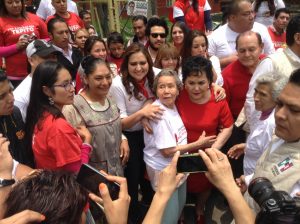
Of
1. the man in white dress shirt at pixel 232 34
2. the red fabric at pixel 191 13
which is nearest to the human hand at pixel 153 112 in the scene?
the man in white dress shirt at pixel 232 34

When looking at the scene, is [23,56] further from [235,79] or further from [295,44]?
[295,44]

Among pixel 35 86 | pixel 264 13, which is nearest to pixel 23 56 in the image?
pixel 35 86

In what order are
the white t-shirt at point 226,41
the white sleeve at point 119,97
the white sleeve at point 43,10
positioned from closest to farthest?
the white sleeve at point 119,97 < the white t-shirt at point 226,41 < the white sleeve at point 43,10

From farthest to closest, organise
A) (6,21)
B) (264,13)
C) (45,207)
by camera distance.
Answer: (264,13) → (6,21) → (45,207)

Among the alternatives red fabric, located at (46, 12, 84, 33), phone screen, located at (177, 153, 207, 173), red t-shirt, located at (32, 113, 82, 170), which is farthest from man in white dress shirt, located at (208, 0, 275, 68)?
phone screen, located at (177, 153, 207, 173)

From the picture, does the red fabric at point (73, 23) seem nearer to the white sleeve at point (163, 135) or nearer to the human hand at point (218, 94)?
the human hand at point (218, 94)

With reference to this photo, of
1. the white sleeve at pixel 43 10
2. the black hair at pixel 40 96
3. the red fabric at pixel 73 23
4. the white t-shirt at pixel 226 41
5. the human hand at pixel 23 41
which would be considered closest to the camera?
the black hair at pixel 40 96

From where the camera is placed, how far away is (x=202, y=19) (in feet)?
20.2

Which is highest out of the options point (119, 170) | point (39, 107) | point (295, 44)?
point (295, 44)

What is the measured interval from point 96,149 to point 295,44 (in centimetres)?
204

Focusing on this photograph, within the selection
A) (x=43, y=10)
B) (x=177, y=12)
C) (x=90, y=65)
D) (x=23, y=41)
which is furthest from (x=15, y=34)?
(x=177, y=12)

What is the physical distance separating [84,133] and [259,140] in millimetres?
1391

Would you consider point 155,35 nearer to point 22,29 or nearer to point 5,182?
point 22,29

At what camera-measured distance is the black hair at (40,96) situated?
8.84ft
